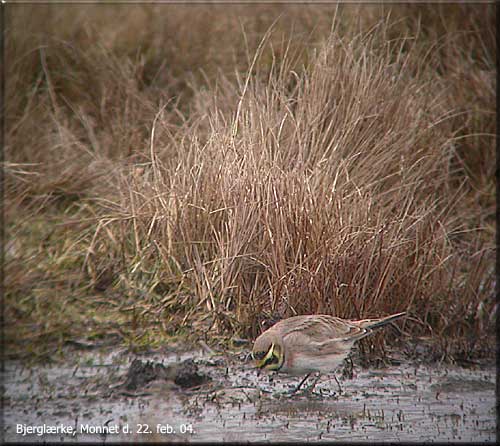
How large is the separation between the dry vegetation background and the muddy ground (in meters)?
0.29

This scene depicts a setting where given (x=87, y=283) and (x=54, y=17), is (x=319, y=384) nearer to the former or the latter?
(x=87, y=283)

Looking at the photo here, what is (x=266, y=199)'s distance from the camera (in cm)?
593

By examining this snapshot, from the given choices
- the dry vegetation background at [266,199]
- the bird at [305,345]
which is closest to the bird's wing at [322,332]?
the bird at [305,345]

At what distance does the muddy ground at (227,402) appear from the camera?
475cm

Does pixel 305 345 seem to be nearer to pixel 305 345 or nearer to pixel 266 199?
pixel 305 345

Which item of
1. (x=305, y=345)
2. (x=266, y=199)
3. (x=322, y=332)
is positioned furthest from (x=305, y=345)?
(x=266, y=199)

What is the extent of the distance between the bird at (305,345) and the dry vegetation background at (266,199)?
61cm

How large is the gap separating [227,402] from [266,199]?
1.39m

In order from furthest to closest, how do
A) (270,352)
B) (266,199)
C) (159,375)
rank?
(266,199), (159,375), (270,352)

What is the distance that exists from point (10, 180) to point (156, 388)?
270 centimetres

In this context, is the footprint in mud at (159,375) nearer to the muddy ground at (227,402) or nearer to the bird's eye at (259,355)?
the muddy ground at (227,402)

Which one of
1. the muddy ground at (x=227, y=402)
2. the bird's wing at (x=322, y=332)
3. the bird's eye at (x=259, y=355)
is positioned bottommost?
the muddy ground at (x=227, y=402)

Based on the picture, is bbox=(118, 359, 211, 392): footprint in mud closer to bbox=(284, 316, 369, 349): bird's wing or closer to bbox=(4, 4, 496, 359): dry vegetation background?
bbox=(4, 4, 496, 359): dry vegetation background

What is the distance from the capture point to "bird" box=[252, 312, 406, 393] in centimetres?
484
